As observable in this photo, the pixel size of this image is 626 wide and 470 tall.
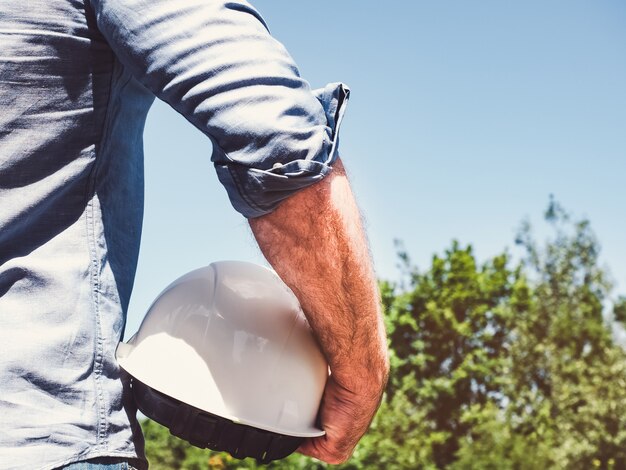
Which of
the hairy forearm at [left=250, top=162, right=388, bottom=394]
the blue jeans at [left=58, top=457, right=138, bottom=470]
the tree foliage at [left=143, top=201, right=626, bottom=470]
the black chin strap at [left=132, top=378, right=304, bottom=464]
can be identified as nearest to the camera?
the blue jeans at [left=58, top=457, right=138, bottom=470]

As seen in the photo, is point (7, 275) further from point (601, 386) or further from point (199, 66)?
point (601, 386)

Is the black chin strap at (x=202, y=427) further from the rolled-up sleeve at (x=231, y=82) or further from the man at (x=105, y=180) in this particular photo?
the rolled-up sleeve at (x=231, y=82)

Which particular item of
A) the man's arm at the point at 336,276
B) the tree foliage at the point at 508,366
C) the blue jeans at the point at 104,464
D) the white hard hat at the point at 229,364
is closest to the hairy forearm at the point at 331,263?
the man's arm at the point at 336,276

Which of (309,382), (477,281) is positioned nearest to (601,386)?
(477,281)

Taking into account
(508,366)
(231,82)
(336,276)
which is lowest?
(508,366)

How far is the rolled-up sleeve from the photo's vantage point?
0.99 m

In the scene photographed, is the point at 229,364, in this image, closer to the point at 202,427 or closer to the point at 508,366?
the point at 202,427

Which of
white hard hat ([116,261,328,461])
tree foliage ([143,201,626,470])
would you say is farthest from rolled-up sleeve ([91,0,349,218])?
tree foliage ([143,201,626,470])

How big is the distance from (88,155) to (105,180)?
54 millimetres

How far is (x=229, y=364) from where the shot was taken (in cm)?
125

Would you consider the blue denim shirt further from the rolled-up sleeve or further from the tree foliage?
the tree foliage

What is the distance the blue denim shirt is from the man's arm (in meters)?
0.04

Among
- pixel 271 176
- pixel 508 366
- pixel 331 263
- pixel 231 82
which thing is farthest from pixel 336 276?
pixel 508 366

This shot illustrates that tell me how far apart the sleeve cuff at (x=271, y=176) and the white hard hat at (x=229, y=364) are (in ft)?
0.89
